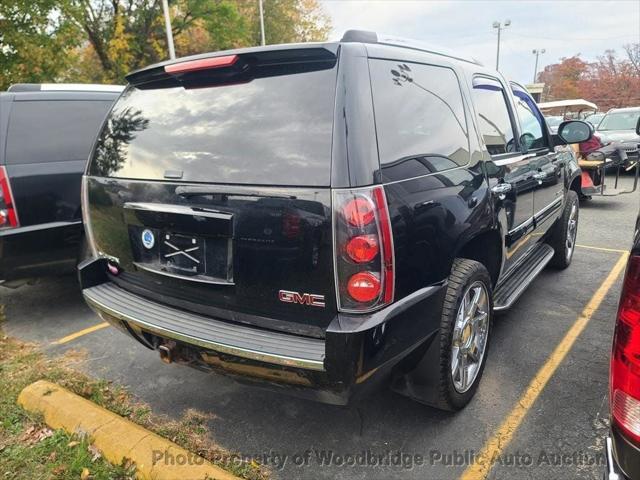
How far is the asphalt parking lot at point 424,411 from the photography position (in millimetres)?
2361

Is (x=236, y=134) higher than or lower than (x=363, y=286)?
higher

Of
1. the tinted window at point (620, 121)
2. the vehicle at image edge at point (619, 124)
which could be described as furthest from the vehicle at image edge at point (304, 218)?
the tinted window at point (620, 121)

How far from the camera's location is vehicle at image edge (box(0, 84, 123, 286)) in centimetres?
372

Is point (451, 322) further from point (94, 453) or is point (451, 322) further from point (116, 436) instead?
point (94, 453)

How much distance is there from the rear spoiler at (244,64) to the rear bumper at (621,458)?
1740 millimetres

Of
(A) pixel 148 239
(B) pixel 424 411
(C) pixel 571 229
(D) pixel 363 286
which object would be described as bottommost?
(B) pixel 424 411

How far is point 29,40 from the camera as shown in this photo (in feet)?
43.8

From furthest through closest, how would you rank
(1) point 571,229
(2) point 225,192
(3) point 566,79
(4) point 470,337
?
(3) point 566,79 → (1) point 571,229 → (4) point 470,337 → (2) point 225,192

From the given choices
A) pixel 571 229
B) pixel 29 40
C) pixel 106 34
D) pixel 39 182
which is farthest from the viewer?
pixel 106 34

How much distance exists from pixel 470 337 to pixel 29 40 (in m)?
15.4

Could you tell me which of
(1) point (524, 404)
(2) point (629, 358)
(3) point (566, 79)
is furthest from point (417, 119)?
(3) point (566, 79)

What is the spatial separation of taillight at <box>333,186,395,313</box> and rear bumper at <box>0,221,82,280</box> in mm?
3077

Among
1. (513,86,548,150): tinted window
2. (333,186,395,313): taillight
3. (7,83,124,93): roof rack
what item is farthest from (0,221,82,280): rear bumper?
(513,86,548,150): tinted window

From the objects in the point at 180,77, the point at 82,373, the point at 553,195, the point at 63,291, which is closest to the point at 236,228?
the point at 180,77
